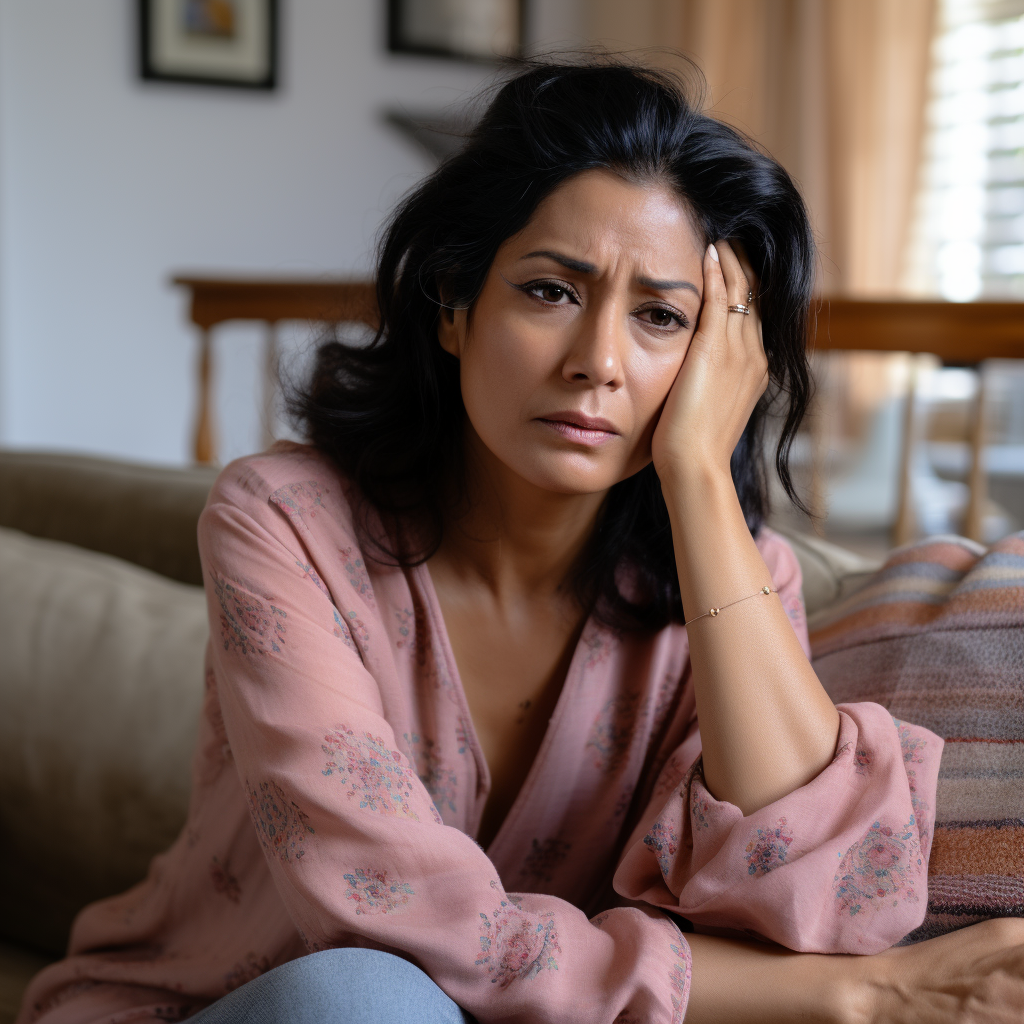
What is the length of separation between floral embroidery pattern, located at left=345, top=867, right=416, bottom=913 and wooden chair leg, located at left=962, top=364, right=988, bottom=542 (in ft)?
4.62

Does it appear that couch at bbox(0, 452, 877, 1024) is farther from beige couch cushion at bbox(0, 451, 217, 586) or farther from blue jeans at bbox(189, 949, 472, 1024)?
blue jeans at bbox(189, 949, 472, 1024)

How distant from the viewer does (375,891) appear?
887 mm

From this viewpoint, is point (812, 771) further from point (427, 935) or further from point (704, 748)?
point (427, 935)

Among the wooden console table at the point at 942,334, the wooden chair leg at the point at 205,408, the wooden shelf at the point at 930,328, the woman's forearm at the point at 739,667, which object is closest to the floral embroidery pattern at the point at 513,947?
the woman's forearm at the point at 739,667

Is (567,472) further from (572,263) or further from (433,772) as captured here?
(433,772)

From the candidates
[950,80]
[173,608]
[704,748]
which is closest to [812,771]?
[704,748]

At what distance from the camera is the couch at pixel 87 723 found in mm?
1418

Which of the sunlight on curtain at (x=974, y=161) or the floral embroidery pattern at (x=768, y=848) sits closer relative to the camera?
the floral embroidery pattern at (x=768, y=848)

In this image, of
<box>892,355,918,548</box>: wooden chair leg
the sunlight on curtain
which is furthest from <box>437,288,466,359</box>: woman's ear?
the sunlight on curtain

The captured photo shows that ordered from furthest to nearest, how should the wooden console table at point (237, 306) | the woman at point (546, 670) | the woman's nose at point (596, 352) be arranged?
the wooden console table at point (237, 306), the woman's nose at point (596, 352), the woman at point (546, 670)

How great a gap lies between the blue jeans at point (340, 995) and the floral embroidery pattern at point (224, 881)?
0.31 m

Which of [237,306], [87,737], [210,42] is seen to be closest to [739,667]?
[87,737]

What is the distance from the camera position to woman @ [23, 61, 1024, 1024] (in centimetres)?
89

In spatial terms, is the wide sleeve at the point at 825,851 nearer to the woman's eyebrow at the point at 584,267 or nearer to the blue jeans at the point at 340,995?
the blue jeans at the point at 340,995
